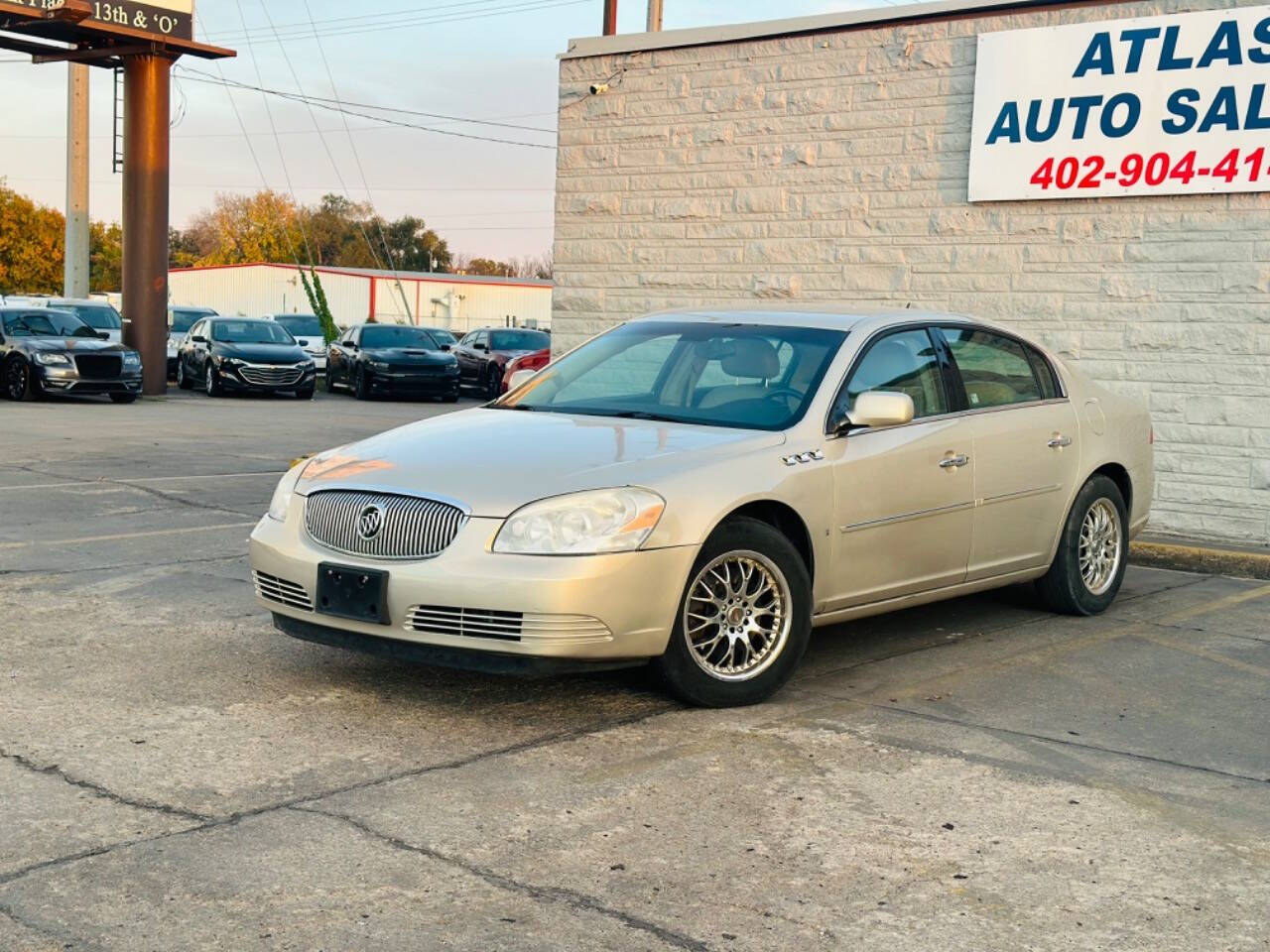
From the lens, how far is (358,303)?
70.4m

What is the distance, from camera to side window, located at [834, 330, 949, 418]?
22.5 feet

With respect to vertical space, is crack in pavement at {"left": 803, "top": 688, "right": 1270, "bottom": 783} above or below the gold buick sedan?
below

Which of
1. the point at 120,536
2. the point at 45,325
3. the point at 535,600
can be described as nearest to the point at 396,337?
the point at 45,325

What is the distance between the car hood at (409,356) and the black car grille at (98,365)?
246 inches

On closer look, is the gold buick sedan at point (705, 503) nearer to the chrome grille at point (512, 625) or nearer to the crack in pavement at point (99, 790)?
the chrome grille at point (512, 625)

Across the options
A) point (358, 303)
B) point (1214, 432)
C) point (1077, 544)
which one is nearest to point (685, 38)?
point (1214, 432)

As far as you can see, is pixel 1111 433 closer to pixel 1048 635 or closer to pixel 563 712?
pixel 1048 635

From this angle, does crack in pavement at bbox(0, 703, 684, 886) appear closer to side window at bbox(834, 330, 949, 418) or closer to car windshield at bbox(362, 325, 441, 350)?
side window at bbox(834, 330, 949, 418)

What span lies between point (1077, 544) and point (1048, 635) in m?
0.63

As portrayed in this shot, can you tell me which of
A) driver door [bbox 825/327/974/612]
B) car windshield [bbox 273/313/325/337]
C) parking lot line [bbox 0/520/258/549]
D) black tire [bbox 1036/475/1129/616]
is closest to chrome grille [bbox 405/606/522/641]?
driver door [bbox 825/327/974/612]

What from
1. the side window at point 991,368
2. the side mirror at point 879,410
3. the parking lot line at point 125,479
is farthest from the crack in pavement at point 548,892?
the parking lot line at point 125,479

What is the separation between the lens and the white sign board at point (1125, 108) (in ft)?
33.7

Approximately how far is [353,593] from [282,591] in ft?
1.55

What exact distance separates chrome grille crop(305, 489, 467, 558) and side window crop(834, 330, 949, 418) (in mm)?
1976
